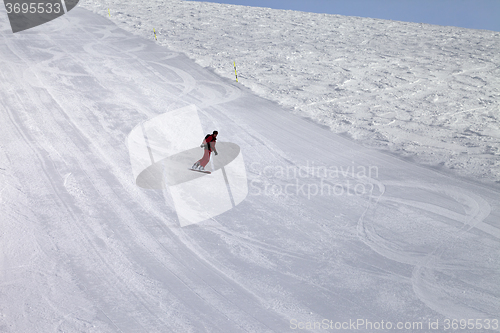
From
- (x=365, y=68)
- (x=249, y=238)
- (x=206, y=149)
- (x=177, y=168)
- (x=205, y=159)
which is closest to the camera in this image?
(x=249, y=238)

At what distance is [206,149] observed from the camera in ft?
32.0

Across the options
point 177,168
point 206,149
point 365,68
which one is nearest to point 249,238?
point 206,149

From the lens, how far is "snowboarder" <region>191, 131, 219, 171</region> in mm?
9617

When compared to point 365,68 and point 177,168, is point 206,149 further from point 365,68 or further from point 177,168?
point 365,68

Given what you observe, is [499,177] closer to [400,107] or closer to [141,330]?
[400,107]

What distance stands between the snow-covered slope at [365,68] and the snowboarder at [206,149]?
207 inches

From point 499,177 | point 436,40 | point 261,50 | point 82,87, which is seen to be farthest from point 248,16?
point 499,177

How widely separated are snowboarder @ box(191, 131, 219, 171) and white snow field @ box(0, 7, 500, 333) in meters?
1.21

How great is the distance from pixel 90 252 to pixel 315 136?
26.0 ft

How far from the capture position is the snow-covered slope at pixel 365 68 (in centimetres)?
1262

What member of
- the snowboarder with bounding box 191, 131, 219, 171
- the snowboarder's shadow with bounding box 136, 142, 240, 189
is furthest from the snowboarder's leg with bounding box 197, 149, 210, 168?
the snowboarder's shadow with bounding box 136, 142, 240, 189

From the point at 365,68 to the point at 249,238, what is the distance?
14654 mm

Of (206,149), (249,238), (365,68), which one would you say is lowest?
(249,238)

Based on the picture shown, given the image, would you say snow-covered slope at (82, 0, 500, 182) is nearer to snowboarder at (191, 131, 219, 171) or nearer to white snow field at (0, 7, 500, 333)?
white snow field at (0, 7, 500, 333)
